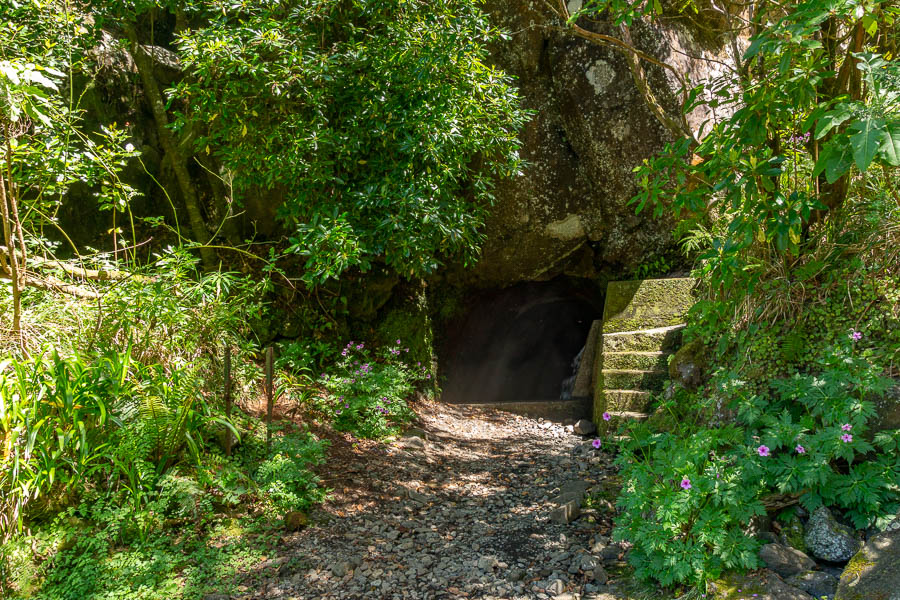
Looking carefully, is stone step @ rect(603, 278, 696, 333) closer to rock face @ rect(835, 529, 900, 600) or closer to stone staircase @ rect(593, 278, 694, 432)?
stone staircase @ rect(593, 278, 694, 432)

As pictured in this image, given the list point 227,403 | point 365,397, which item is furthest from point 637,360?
point 227,403

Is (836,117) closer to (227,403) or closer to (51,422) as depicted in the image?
(227,403)

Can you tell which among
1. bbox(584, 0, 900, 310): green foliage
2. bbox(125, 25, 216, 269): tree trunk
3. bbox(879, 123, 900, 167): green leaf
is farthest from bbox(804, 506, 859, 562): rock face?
bbox(125, 25, 216, 269): tree trunk

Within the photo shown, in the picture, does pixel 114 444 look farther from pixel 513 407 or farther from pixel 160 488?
pixel 513 407

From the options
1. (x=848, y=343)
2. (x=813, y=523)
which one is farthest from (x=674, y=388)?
(x=813, y=523)

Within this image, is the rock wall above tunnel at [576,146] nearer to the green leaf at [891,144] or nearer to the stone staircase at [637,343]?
the stone staircase at [637,343]

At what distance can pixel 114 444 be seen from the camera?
2891 mm

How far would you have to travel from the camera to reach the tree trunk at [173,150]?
207 inches

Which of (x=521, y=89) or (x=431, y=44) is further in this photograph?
(x=521, y=89)

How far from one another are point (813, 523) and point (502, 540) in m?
1.49

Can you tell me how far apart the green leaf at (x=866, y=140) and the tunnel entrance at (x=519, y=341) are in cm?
578

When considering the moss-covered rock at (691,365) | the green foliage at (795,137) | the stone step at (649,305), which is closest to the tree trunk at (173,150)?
the stone step at (649,305)

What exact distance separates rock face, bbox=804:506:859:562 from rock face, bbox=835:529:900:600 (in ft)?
0.49

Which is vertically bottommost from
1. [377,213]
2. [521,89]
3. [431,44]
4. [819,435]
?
[819,435]
